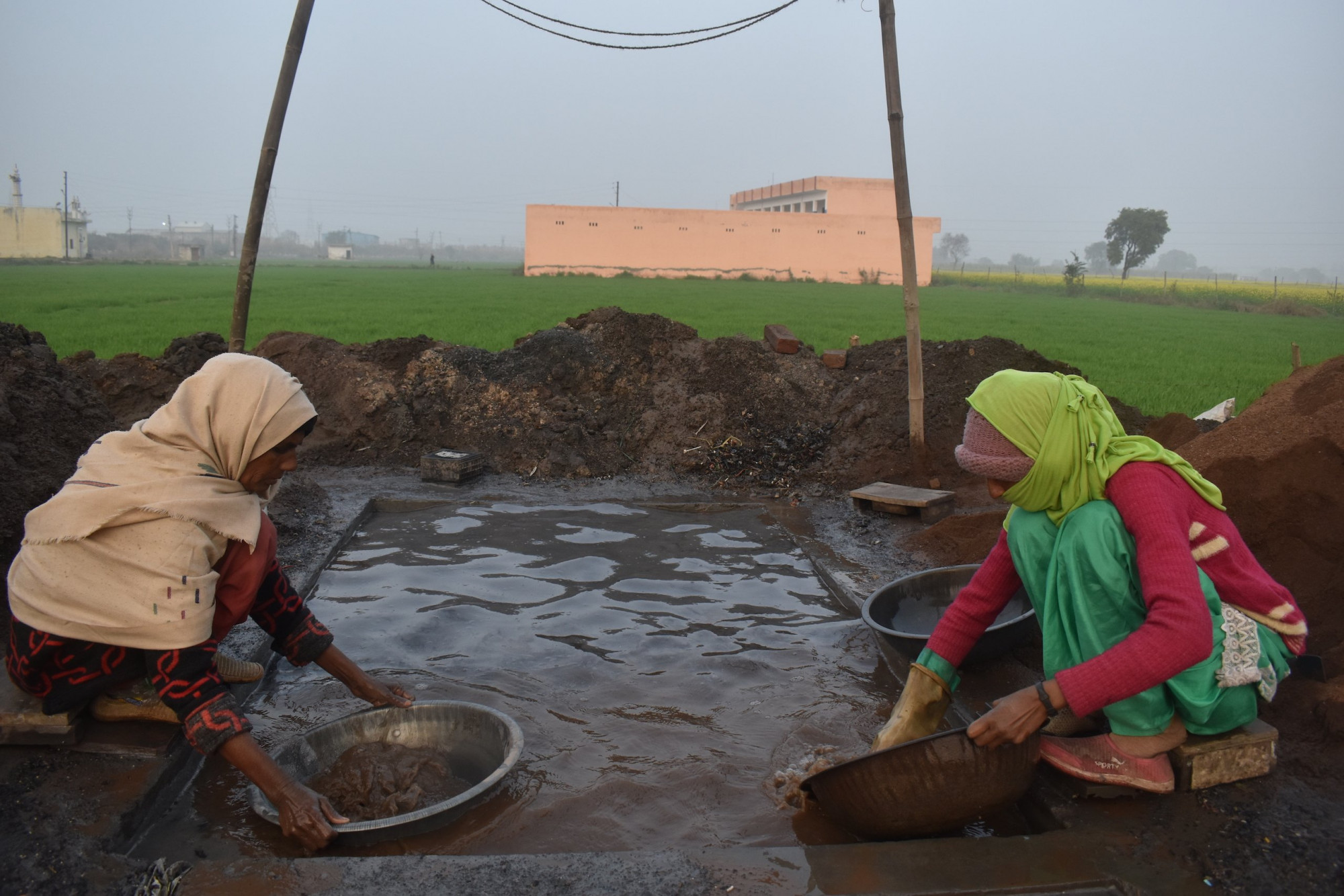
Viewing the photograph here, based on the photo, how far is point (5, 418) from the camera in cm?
418

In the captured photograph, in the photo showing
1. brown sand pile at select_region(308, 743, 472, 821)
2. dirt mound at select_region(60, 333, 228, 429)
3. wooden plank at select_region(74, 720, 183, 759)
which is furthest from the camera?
dirt mound at select_region(60, 333, 228, 429)

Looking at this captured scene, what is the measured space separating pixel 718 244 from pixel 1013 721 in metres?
46.6

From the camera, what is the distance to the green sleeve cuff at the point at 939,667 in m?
2.84

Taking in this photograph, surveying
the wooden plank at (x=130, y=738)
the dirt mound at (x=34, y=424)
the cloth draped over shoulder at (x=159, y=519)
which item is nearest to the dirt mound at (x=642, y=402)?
the dirt mound at (x=34, y=424)

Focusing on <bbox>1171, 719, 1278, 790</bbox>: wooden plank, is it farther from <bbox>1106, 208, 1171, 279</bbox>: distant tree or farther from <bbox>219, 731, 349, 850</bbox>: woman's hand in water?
<bbox>1106, 208, 1171, 279</bbox>: distant tree

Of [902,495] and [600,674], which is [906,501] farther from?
[600,674]

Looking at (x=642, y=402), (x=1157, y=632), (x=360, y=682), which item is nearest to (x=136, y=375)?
(x=642, y=402)

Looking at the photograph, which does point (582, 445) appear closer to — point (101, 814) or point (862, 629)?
point (862, 629)

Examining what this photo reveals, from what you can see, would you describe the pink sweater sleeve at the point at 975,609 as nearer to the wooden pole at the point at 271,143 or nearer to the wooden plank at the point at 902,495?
the wooden plank at the point at 902,495

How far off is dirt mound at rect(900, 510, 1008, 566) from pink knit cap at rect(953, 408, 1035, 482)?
2.67m

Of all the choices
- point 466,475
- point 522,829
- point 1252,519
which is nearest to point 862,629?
point 1252,519

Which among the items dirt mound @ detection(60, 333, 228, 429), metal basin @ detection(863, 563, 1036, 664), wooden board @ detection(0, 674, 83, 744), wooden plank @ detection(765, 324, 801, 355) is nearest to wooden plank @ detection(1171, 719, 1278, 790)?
metal basin @ detection(863, 563, 1036, 664)

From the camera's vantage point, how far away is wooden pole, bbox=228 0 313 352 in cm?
670

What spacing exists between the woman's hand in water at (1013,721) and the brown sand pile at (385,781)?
4.82ft
